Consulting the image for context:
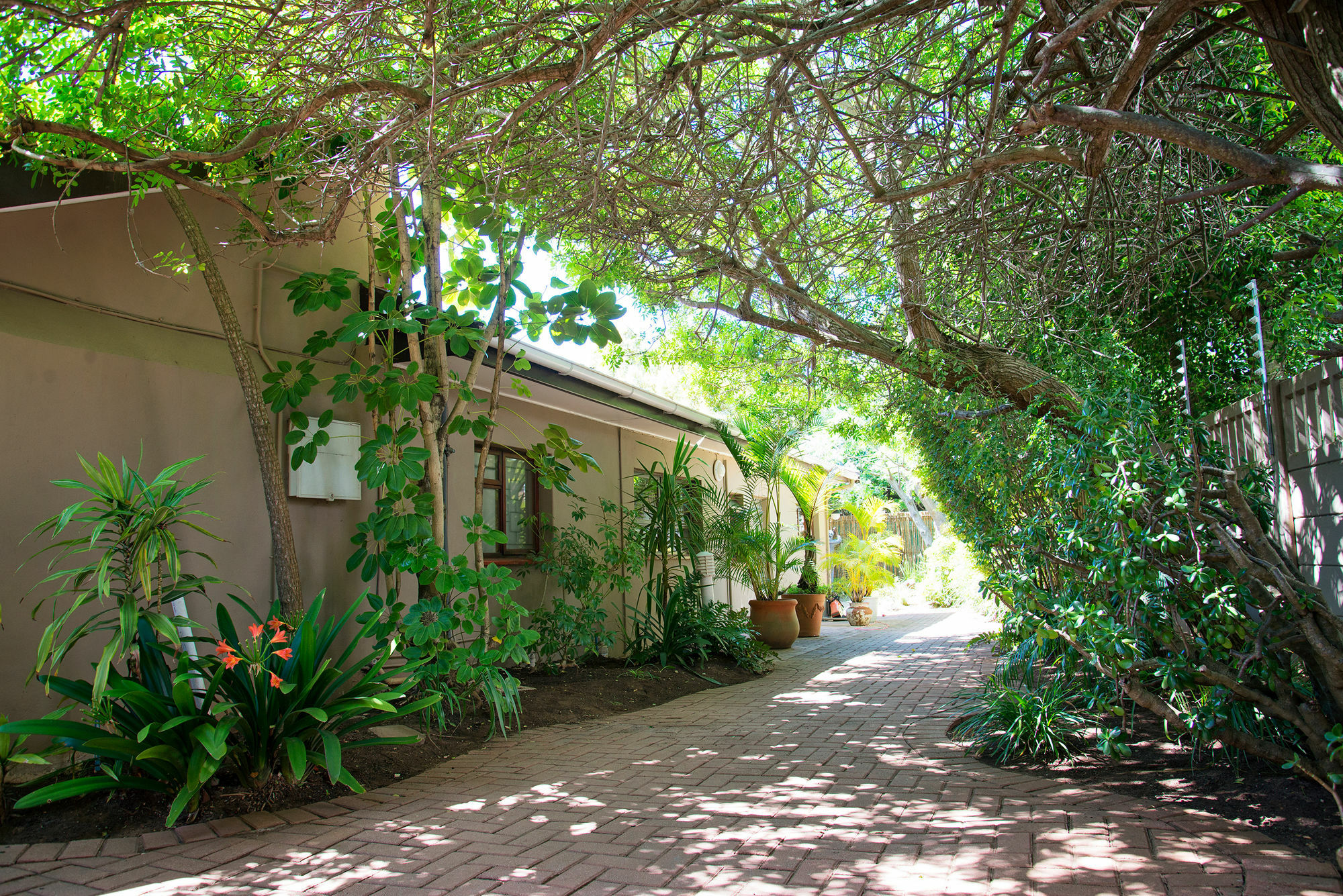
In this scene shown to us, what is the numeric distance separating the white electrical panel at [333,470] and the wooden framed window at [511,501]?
5.55 ft

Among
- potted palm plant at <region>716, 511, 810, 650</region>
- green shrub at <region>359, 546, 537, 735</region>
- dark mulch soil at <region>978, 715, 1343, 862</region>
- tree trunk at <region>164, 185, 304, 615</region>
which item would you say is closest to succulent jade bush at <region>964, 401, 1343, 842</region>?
dark mulch soil at <region>978, 715, 1343, 862</region>

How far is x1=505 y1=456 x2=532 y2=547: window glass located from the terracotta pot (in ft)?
26.0

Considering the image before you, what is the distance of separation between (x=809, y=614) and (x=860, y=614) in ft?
8.08

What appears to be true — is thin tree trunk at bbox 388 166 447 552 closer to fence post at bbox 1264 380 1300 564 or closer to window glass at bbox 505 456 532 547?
window glass at bbox 505 456 532 547

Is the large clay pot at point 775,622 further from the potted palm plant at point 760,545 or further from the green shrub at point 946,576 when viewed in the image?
the green shrub at point 946,576

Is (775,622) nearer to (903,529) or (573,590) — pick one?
(573,590)

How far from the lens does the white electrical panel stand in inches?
232

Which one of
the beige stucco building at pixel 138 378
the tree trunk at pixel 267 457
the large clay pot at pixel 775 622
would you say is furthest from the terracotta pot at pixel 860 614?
the tree trunk at pixel 267 457

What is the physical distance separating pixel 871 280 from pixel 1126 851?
5710mm

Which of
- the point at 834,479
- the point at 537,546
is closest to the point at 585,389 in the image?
the point at 537,546

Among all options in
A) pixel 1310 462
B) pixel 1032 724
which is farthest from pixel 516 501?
pixel 1310 462

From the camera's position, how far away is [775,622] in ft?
35.5

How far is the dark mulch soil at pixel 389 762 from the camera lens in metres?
3.58

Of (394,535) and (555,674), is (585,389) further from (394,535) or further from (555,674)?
(394,535)
